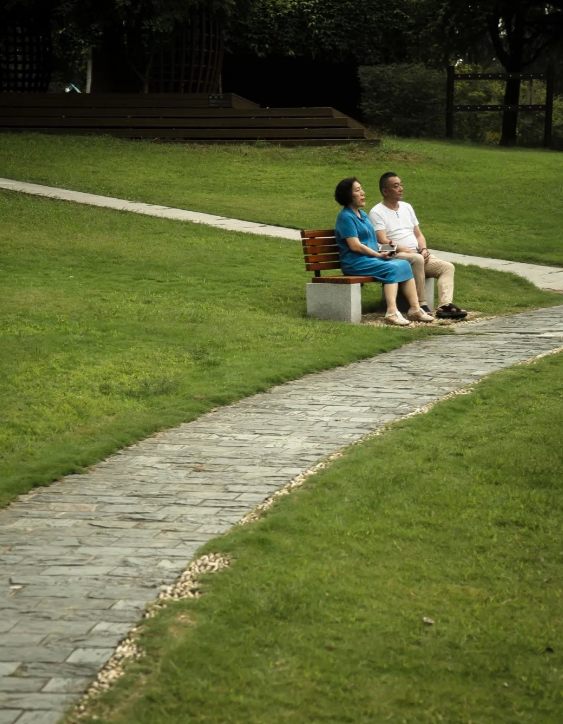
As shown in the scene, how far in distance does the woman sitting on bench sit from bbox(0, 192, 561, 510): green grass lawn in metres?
0.64

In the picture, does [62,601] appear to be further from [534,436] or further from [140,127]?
[140,127]

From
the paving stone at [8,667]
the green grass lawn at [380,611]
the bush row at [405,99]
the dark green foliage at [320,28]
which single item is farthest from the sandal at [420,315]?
the dark green foliage at [320,28]

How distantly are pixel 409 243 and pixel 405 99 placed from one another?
20314 millimetres

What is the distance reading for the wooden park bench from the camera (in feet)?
35.9

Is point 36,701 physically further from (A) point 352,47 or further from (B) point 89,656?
(A) point 352,47

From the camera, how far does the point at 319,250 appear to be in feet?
37.7

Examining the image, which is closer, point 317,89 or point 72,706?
point 72,706

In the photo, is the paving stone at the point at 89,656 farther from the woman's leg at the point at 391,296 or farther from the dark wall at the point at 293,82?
the dark wall at the point at 293,82

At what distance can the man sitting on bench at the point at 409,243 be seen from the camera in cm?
1134

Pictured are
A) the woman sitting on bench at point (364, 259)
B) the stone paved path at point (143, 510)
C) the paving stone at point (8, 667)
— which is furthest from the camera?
the woman sitting on bench at point (364, 259)

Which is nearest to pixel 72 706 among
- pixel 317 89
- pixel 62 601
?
pixel 62 601

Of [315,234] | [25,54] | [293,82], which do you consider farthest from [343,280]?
[293,82]

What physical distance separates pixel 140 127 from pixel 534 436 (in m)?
21.0

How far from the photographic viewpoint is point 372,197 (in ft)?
65.2
